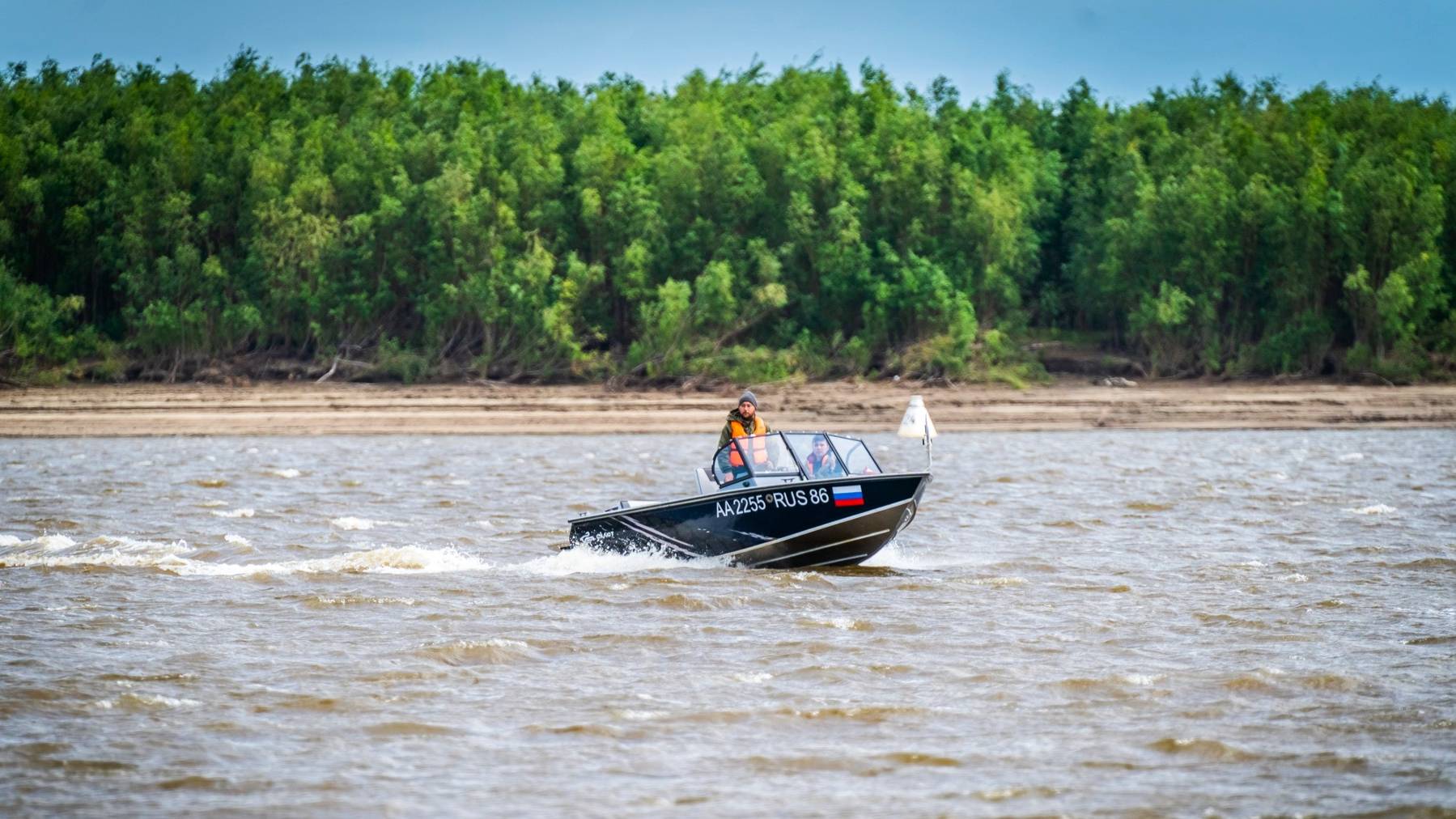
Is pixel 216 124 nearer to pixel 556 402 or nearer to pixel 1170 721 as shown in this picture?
pixel 556 402

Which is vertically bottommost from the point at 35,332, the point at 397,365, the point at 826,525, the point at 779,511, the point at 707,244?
the point at 826,525

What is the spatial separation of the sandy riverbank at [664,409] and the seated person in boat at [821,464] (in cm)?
2283

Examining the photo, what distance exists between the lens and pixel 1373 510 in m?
25.0

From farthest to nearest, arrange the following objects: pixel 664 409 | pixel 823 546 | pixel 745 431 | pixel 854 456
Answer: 1. pixel 664 409
2. pixel 854 456
3. pixel 745 431
4. pixel 823 546

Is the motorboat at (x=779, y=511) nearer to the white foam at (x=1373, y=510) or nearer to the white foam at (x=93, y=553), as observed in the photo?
the white foam at (x=93, y=553)

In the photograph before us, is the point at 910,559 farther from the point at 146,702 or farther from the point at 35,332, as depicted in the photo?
the point at 35,332

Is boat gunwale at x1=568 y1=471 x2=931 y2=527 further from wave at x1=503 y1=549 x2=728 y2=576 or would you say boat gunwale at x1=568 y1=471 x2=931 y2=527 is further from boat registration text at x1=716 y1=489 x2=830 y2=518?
wave at x1=503 y1=549 x2=728 y2=576

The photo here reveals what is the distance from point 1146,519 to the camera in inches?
965

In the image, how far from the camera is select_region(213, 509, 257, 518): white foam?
81.5 feet

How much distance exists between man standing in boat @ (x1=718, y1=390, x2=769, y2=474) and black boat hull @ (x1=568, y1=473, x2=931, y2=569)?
1.93 feet

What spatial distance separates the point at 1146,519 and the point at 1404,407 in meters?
24.0

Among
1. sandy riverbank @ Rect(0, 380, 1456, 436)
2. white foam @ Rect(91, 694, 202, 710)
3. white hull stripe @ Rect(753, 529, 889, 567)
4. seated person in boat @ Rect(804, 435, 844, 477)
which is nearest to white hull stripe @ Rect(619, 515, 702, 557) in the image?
white hull stripe @ Rect(753, 529, 889, 567)

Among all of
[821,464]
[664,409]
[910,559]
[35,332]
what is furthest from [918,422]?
[35,332]

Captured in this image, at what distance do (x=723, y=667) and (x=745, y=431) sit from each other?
549 centimetres
